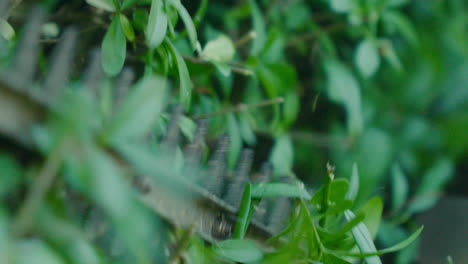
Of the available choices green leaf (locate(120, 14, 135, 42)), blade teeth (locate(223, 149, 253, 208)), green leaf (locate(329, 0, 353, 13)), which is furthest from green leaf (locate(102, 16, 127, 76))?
green leaf (locate(329, 0, 353, 13))

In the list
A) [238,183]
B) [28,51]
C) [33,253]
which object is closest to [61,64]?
[28,51]

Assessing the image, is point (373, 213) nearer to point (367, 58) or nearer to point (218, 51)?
point (218, 51)

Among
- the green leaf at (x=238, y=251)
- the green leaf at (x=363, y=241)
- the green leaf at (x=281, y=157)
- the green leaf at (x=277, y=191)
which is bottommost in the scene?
the green leaf at (x=281, y=157)

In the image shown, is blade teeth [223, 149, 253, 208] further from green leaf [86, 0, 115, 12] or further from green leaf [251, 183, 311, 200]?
green leaf [86, 0, 115, 12]

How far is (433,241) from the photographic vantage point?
160 centimetres

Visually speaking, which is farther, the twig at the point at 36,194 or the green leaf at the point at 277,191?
the green leaf at the point at 277,191

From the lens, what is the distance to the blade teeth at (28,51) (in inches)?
15.8

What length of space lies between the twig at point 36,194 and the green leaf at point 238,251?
0.82 ft

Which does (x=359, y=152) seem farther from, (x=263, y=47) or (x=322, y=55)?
(x=263, y=47)

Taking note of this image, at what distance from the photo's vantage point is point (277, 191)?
619mm

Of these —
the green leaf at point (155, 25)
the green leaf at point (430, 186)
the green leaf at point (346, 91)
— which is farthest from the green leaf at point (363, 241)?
the green leaf at point (430, 186)

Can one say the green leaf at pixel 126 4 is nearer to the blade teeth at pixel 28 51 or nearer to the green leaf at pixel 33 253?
the blade teeth at pixel 28 51

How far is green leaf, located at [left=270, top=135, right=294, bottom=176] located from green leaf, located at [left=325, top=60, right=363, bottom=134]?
258 mm

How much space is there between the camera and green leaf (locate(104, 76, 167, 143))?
14.4 inches
